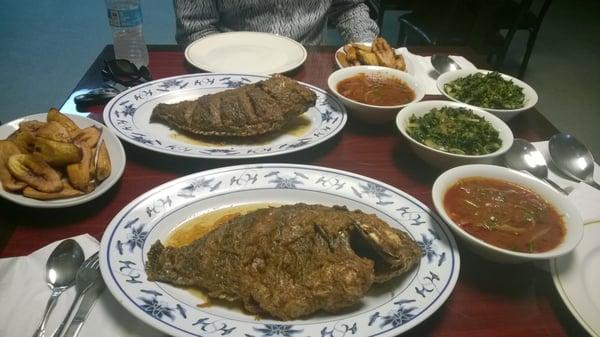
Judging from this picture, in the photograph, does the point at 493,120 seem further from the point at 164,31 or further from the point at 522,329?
the point at 164,31

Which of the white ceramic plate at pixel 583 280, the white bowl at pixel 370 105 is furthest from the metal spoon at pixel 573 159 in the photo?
the white bowl at pixel 370 105

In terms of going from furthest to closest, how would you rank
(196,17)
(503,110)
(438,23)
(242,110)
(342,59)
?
(438,23), (196,17), (342,59), (503,110), (242,110)

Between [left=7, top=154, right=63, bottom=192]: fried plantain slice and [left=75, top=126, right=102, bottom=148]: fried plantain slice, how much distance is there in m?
0.24

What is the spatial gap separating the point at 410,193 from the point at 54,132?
1721mm

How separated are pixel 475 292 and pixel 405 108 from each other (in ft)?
3.77

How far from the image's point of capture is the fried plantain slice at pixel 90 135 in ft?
6.82

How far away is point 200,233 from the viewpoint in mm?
1903

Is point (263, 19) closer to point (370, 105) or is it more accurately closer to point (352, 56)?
point (352, 56)

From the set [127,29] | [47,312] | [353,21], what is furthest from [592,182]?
[127,29]

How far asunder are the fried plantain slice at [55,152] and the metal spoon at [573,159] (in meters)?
2.45

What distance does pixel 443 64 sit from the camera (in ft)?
10.8

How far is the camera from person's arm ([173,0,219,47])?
3.74 metres

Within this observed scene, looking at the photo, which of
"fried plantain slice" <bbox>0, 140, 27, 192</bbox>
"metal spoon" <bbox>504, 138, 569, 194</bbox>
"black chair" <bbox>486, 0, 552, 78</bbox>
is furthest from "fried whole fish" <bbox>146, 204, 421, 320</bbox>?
"black chair" <bbox>486, 0, 552, 78</bbox>

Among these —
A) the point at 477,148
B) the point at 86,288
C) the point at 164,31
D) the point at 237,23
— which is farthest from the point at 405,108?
the point at 164,31
